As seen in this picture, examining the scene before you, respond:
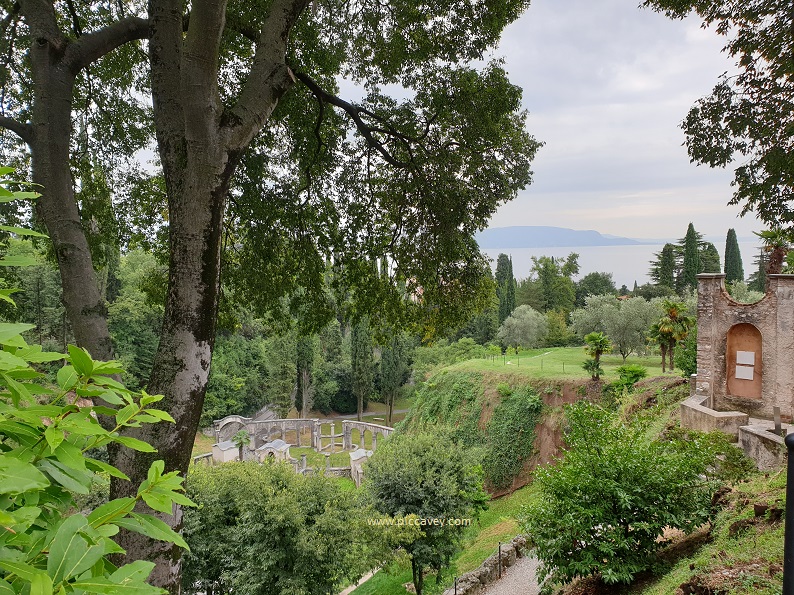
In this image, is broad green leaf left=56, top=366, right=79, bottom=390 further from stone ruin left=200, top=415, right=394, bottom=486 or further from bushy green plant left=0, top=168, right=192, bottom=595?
stone ruin left=200, top=415, right=394, bottom=486

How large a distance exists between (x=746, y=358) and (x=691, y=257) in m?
29.3

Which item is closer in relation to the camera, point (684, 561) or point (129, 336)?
point (684, 561)

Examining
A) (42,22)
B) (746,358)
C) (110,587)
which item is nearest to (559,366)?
(746,358)

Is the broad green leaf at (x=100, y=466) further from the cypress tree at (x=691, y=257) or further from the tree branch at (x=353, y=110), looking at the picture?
the cypress tree at (x=691, y=257)

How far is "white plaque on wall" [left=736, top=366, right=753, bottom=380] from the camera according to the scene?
12242mm

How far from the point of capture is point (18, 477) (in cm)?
83

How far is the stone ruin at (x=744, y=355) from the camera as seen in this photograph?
1143cm

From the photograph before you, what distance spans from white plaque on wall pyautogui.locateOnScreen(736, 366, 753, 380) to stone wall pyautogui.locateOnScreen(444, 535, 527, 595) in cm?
729

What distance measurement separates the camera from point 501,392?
2122 centimetres

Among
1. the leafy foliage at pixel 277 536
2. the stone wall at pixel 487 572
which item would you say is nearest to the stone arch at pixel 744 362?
the stone wall at pixel 487 572

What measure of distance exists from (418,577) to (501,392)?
9777 millimetres

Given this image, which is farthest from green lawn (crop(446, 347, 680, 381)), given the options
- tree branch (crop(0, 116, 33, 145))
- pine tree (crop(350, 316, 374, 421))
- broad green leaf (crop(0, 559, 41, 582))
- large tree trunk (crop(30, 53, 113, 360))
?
broad green leaf (crop(0, 559, 41, 582))

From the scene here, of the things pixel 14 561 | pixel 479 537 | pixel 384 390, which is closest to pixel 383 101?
pixel 14 561

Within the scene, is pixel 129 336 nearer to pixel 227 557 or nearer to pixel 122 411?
pixel 227 557
